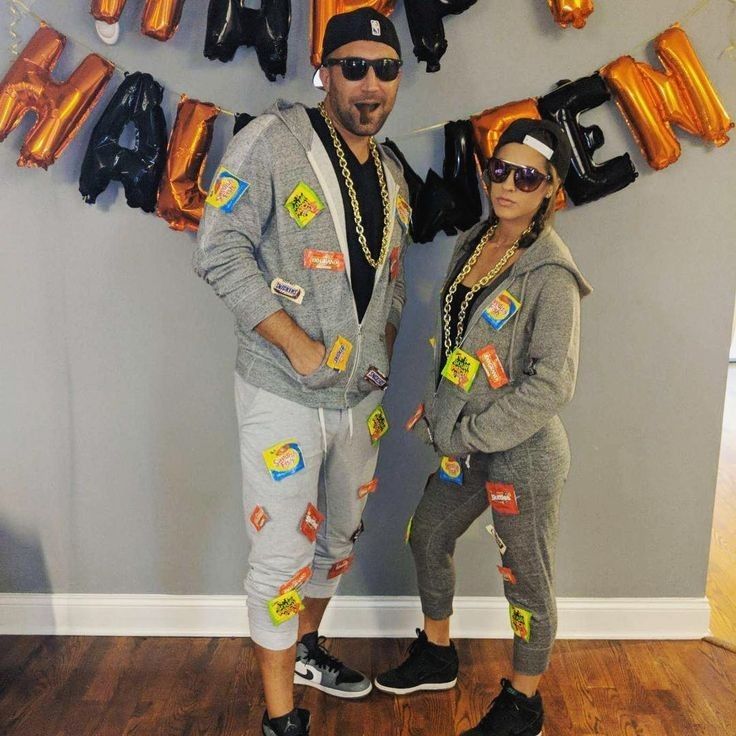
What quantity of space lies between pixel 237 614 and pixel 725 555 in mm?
1771

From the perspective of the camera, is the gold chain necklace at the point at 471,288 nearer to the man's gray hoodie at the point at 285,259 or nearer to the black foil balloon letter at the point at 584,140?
the man's gray hoodie at the point at 285,259

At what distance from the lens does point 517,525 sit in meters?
1.75

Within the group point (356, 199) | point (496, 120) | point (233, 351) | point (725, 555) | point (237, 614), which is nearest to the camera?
point (356, 199)

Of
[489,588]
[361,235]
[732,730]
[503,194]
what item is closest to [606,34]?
[503,194]

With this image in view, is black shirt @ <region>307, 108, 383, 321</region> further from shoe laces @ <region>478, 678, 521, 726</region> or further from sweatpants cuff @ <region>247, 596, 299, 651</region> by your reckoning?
shoe laces @ <region>478, 678, 521, 726</region>

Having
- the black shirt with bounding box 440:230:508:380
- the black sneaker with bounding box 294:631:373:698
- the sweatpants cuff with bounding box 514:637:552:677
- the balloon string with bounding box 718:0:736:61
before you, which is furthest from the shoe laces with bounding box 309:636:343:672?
the balloon string with bounding box 718:0:736:61

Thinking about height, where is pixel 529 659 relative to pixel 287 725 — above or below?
above

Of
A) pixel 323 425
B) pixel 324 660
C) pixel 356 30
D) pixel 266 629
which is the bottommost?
pixel 324 660

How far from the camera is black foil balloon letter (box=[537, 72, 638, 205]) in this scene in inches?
75.8

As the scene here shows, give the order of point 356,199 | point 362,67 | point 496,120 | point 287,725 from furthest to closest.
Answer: point 496,120
point 287,725
point 356,199
point 362,67

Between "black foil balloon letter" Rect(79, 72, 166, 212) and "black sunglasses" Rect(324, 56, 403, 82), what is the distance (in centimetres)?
55

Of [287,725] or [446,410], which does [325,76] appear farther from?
[287,725]

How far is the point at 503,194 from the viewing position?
163 cm

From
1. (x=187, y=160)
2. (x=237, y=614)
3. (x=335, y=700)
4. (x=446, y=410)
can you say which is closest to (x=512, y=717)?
(x=335, y=700)
